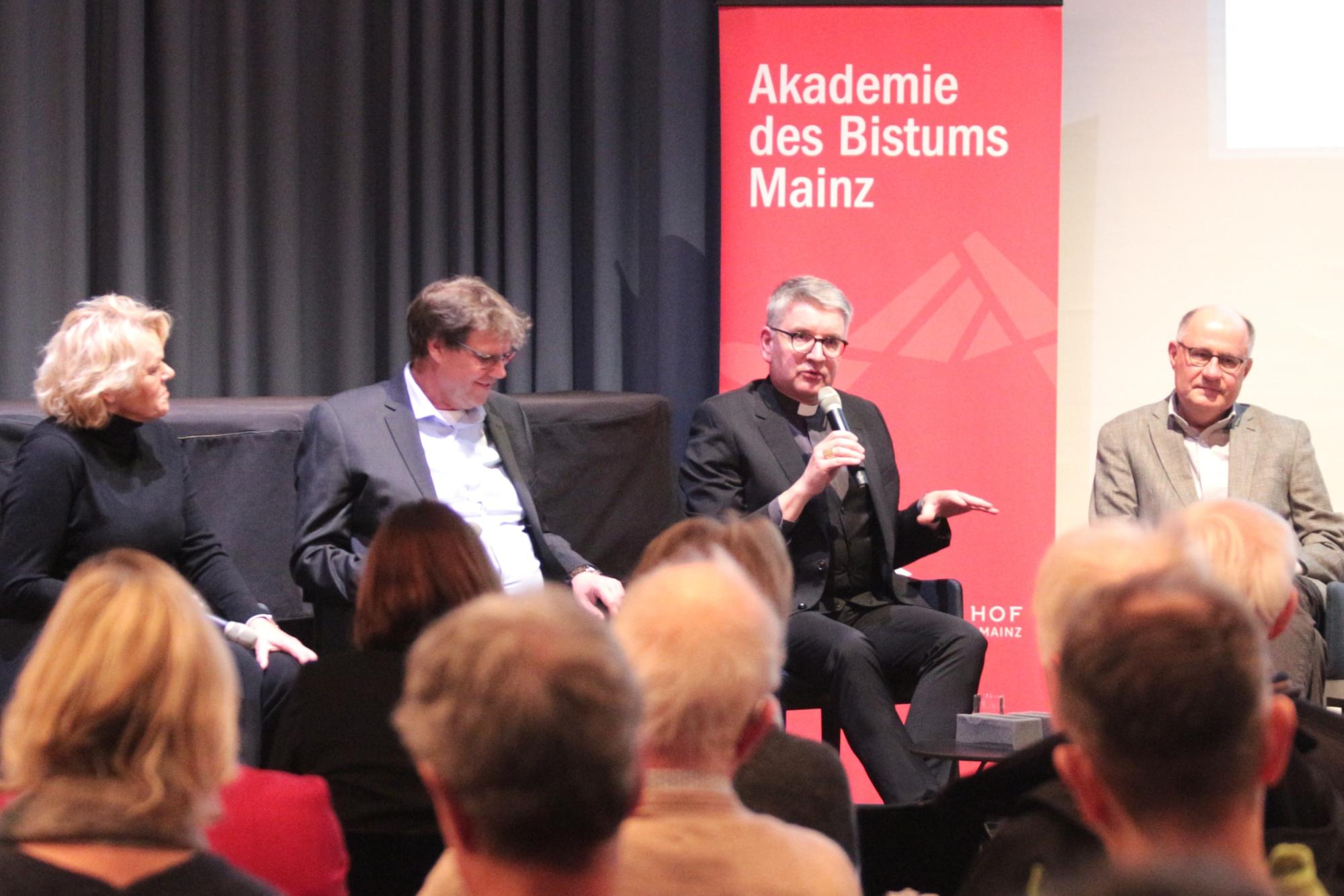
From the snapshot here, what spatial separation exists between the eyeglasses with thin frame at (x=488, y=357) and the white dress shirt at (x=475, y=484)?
19 centimetres

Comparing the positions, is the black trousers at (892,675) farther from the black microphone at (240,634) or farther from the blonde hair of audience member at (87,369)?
the blonde hair of audience member at (87,369)

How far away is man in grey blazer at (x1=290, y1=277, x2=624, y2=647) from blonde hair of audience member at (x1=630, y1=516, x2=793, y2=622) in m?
1.34

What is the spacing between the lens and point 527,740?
1066mm

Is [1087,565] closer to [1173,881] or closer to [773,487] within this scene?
[1173,881]

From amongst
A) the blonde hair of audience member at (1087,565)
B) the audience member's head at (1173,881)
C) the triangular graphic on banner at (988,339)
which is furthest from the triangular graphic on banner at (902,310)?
the audience member's head at (1173,881)

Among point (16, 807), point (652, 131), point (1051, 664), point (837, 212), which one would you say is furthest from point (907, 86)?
point (16, 807)

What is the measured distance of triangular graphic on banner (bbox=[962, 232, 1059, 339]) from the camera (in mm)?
4625

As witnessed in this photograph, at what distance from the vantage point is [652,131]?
17.0 feet

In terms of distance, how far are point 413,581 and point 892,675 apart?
6.09ft

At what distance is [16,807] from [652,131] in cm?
412

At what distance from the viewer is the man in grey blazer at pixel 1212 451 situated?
4.10 metres

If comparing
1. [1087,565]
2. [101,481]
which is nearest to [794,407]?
[101,481]

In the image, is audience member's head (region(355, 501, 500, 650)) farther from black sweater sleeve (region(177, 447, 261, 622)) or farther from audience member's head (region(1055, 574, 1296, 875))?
black sweater sleeve (region(177, 447, 261, 622))

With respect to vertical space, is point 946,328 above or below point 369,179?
below
